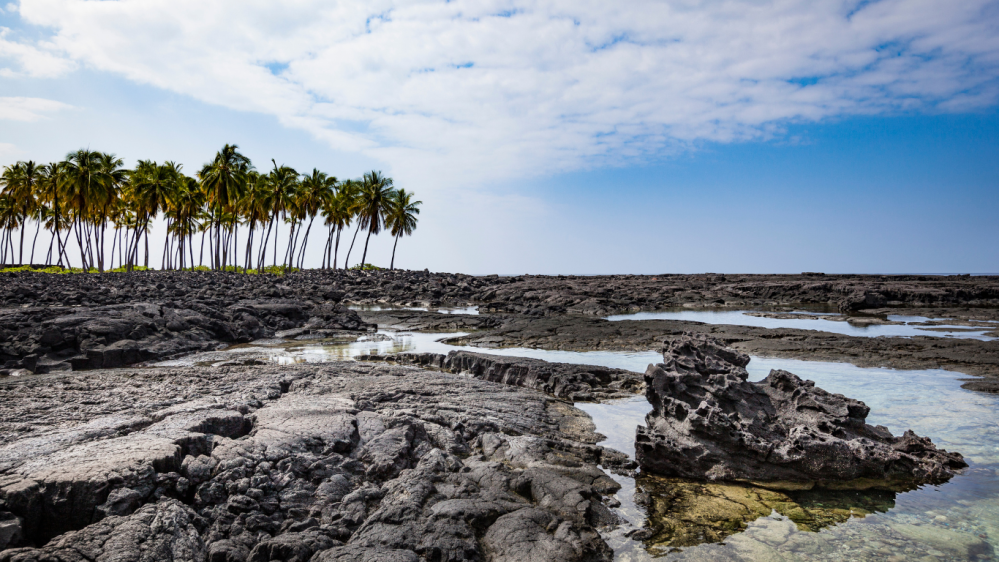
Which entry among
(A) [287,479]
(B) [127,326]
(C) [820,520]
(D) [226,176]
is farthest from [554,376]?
(D) [226,176]

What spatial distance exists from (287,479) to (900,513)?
19.5 ft

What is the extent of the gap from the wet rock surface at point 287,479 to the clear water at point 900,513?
49 centimetres

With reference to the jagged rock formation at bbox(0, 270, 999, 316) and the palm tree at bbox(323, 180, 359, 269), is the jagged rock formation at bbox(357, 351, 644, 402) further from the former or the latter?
the palm tree at bbox(323, 180, 359, 269)

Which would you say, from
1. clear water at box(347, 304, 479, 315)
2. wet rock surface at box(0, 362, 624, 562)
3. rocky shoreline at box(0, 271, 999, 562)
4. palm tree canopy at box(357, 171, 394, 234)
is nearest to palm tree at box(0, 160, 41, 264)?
palm tree canopy at box(357, 171, 394, 234)

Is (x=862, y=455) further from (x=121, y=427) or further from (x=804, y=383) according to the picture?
(x=121, y=427)

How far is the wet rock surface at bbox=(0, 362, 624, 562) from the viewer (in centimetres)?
367

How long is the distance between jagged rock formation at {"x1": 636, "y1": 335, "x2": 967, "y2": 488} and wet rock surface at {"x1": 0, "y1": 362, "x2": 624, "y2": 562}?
86cm

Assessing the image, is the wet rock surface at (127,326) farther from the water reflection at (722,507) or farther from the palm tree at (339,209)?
the palm tree at (339,209)

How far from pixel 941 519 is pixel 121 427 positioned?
27.6 ft

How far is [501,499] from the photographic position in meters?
4.61

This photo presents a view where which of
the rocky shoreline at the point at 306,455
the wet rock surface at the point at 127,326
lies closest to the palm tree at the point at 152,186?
the wet rock surface at the point at 127,326

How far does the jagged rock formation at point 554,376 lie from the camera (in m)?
9.31

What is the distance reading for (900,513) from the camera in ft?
15.8

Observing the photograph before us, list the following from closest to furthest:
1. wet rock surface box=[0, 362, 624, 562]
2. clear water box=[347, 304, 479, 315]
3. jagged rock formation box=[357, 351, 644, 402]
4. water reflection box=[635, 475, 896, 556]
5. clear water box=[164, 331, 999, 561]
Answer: wet rock surface box=[0, 362, 624, 562], clear water box=[164, 331, 999, 561], water reflection box=[635, 475, 896, 556], jagged rock formation box=[357, 351, 644, 402], clear water box=[347, 304, 479, 315]
